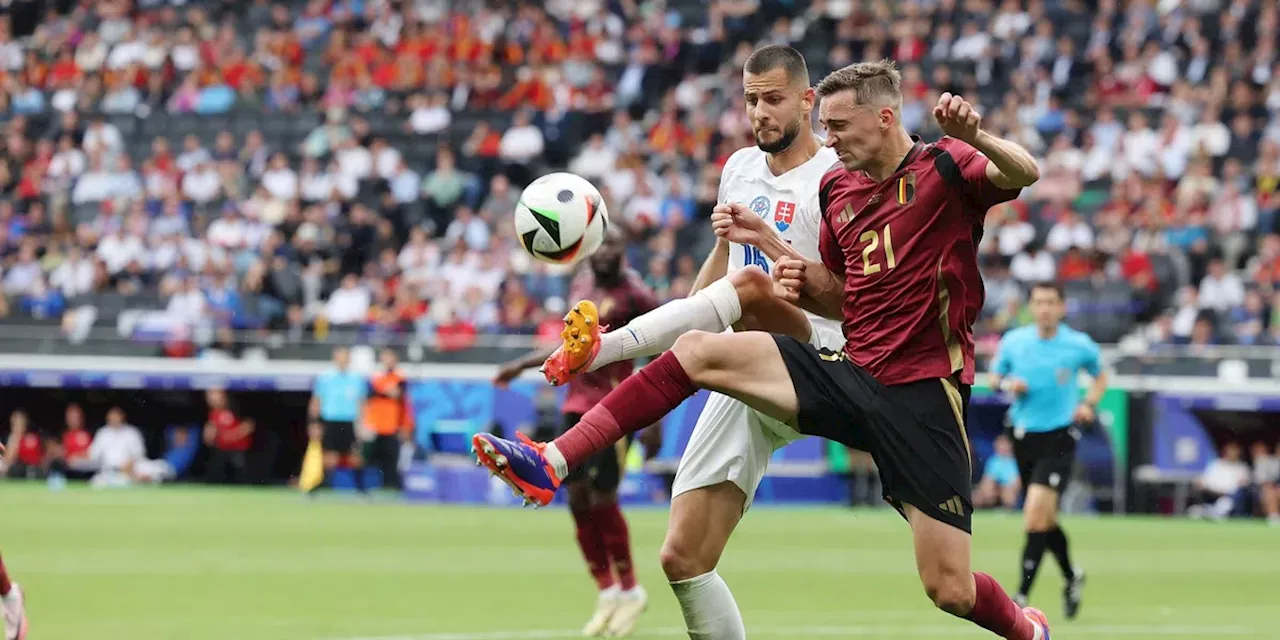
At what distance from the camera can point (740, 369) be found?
6426 mm

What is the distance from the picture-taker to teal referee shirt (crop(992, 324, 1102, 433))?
12383mm

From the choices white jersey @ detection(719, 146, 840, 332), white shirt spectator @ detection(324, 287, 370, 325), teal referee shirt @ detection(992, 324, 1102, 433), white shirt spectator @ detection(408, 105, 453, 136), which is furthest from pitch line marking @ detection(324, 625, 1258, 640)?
white shirt spectator @ detection(408, 105, 453, 136)

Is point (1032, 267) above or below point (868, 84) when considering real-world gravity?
below

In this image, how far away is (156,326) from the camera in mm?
24453

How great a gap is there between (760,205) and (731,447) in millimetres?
1097

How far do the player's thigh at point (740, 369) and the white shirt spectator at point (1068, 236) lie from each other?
16.3m

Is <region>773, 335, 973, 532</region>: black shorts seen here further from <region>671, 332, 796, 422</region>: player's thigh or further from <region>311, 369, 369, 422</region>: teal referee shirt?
<region>311, 369, 369, 422</region>: teal referee shirt

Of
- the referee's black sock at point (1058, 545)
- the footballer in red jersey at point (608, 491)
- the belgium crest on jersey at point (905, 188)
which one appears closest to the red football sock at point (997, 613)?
the belgium crest on jersey at point (905, 188)

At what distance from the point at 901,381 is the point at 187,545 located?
1033 cm

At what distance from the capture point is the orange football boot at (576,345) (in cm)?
646

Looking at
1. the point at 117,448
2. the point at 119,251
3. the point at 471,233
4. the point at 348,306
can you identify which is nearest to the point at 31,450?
the point at 117,448

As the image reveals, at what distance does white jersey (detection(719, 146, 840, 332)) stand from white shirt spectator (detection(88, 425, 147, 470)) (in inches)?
720

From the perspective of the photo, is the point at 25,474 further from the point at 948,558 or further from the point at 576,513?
the point at 948,558

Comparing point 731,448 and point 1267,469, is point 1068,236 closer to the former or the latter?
point 1267,469
